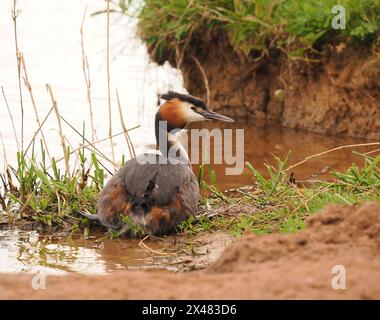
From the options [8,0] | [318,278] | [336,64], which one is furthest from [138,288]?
[8,0]

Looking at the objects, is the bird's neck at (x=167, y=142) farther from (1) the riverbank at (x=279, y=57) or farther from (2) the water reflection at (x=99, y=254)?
(1) the riverbank at (x=279, y=57)

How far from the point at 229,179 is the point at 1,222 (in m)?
2.54

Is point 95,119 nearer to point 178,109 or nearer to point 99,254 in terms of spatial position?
point 178,109

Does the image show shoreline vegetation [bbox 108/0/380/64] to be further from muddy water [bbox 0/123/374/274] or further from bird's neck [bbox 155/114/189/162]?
muddy water [bbox 0/123/374/274]

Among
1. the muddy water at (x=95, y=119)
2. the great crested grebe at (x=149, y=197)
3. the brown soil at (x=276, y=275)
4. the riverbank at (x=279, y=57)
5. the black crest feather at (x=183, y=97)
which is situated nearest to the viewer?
the brown soil at (x=276, y=275)

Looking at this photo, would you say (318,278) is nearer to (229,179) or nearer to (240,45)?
(229,179)

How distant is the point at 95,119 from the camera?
10.7 metres

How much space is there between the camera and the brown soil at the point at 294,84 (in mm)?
9555

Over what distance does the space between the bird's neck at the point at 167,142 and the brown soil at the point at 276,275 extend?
276 cm

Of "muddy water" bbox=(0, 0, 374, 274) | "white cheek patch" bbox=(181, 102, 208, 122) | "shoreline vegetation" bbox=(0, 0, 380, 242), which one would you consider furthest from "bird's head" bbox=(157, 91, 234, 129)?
"muddy water" bbox=(0, 0, 374, 274)

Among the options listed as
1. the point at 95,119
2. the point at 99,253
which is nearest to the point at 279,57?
the point at 95,119

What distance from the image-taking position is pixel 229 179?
8609mm

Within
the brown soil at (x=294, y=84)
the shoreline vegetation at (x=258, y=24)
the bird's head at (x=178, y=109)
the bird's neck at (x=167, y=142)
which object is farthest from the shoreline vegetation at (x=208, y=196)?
the shoreline vegetation at (x=258, y=24)

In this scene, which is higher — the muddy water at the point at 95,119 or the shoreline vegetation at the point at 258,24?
the shoreline vegetation at the point at 258,24
